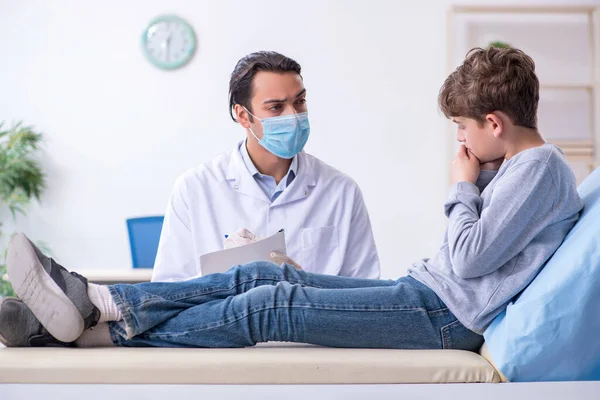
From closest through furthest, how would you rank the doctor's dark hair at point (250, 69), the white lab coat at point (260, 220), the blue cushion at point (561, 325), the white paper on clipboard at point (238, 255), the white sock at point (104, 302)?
the blue cushion at point (561, 325), the white sock at point (104, 302), the white paper on clipboard at point (238, 255), the white lab coat at point (260, 220), the doctor's dark hair at point (250, 69)

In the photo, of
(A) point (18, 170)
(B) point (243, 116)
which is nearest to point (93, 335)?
(B) point (243, 116)

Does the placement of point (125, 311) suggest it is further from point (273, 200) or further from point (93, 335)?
point (273, 200)

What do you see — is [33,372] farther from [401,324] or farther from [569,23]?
[569,23]

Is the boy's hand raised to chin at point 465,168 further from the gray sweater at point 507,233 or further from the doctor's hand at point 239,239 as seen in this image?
the doctor's hand at point 239,239

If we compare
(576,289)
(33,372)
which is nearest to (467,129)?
(576,289)

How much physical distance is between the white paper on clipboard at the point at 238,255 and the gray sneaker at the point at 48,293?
39 cm

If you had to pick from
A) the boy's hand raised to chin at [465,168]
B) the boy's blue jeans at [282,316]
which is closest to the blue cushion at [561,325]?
the boy's blue jeans at [282,316]

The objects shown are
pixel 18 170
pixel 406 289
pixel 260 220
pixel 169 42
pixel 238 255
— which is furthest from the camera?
pixel 169 42

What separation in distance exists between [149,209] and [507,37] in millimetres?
2566

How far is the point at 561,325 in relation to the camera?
4.87 feet

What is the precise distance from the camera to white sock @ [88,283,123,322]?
1.59m

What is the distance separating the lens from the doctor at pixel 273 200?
2457mm

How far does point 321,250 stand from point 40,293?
1.12 m

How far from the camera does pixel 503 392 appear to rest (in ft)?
4.58
